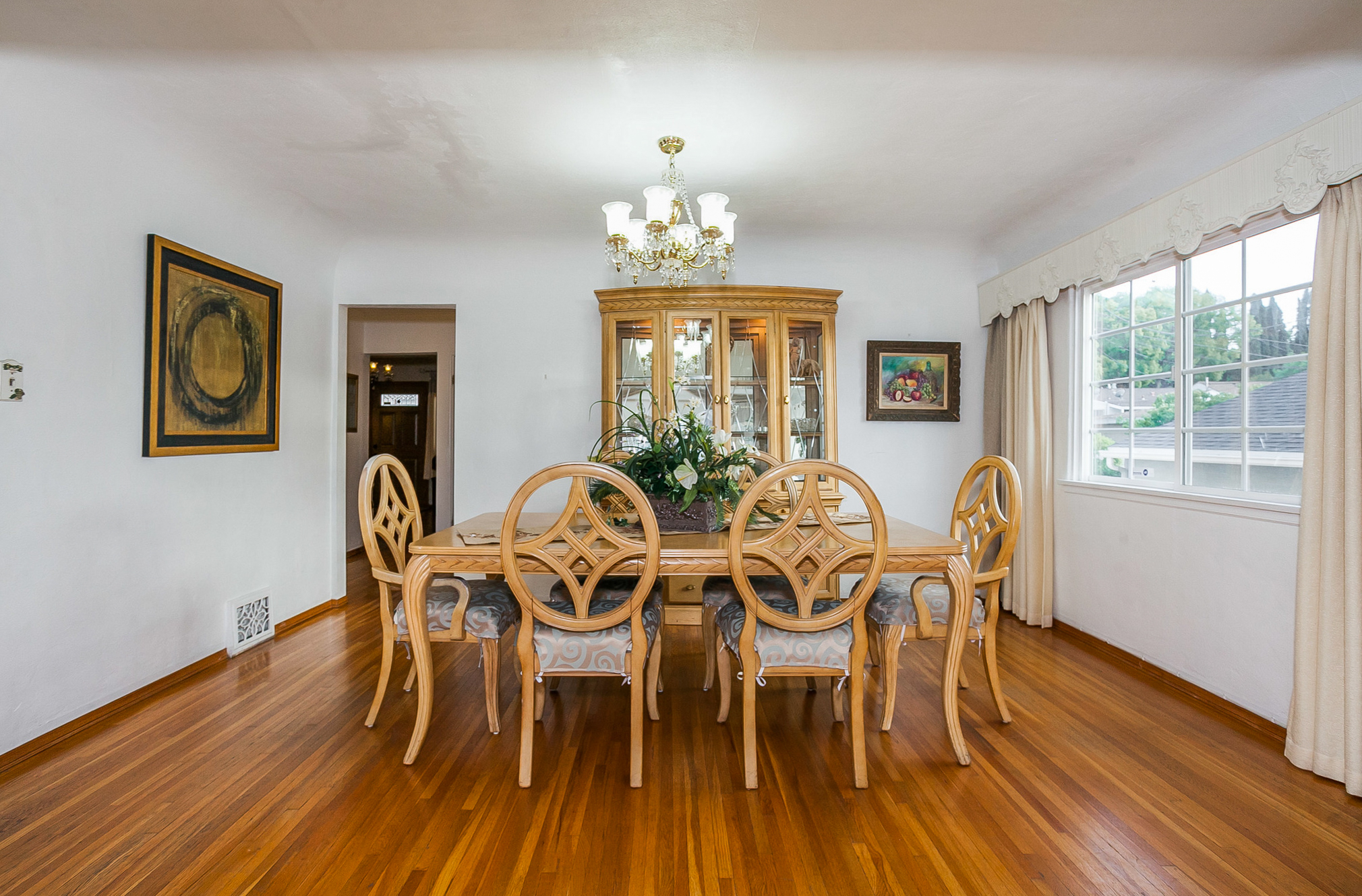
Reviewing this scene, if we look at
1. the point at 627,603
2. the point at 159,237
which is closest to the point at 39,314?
the point at 159,237

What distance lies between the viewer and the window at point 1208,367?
2.42 meters

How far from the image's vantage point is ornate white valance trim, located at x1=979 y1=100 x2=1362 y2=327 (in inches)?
82.7

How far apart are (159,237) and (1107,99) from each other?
3759mm

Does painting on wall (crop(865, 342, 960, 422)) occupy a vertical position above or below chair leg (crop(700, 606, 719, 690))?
above

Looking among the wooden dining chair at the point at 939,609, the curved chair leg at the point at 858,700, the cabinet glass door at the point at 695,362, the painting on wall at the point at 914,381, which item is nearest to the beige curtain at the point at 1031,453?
the painting on wall at the point at 914,381

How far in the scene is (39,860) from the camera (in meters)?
1.59

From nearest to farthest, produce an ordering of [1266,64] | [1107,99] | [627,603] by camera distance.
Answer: [627,603] → [1266,64] → [1107,99]

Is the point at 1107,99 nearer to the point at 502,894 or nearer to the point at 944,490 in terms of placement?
the point at 944,490

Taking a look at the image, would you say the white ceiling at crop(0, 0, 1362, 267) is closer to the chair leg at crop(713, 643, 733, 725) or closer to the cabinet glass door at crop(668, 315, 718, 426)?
the cabinet glass door at crop(668, 315, 718, 426)

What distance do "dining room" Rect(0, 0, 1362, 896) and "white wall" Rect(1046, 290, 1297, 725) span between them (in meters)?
0.02

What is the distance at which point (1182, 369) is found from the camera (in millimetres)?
2896

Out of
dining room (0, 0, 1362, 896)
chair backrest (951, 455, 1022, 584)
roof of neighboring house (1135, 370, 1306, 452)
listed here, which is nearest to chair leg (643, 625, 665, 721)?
dining room (0, 0, 1362, 896)

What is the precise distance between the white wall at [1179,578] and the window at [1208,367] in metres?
0.13

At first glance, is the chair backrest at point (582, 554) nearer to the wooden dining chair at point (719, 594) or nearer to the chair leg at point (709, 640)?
the wooden dining chair at point (719, 594)
